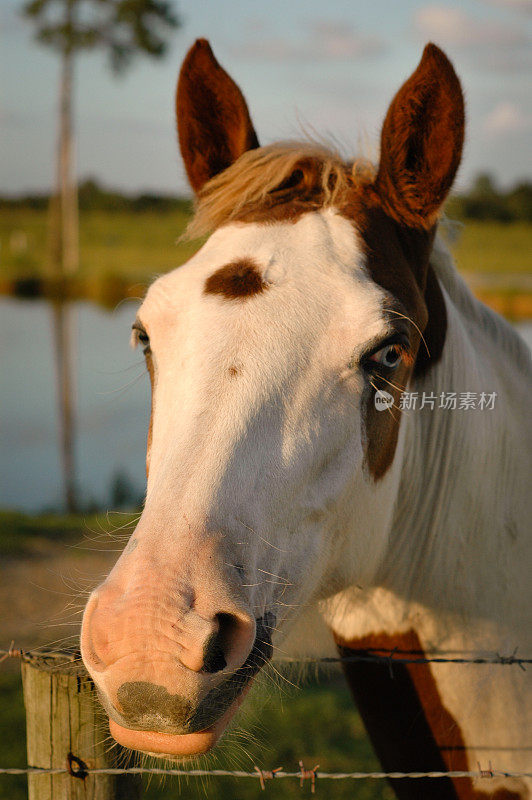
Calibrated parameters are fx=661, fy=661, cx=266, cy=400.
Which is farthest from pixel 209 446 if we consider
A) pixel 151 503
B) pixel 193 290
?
pixel 193 290

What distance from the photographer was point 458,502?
1972mm

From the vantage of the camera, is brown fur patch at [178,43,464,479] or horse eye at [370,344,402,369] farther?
brown fur patch at [178,43,464,479]

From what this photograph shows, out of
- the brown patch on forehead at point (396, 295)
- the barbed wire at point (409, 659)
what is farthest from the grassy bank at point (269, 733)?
the brown patch on forehead at point (396, 295)

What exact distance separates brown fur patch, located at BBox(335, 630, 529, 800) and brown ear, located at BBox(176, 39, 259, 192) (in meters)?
1.61

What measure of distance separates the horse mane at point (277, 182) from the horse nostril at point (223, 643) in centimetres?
108

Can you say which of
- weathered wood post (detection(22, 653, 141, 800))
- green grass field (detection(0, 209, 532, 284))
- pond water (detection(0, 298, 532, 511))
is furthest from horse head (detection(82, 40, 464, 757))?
green grass field (detection(0, 209, 532, 284))

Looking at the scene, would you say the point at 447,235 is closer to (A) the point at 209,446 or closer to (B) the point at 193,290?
(B) the point at 193,290

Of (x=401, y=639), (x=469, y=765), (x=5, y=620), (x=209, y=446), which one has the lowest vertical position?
(x=5, y=620)

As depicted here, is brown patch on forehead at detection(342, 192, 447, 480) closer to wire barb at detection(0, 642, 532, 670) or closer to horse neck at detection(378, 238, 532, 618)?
horse neck at detection(378, 238, 532, 618)

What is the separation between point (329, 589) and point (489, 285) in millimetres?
26251

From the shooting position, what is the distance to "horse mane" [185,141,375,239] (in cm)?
188

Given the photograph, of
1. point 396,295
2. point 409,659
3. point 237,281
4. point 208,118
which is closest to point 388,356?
point 396,295

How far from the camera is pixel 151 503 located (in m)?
1.37

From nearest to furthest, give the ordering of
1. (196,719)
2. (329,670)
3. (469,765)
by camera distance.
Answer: (196,719), (469,765), (329,670)
